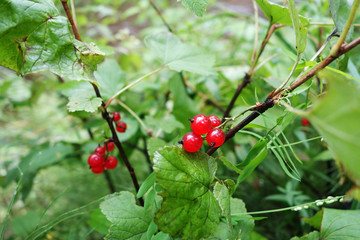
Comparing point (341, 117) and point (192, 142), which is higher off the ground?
point (341, 117)

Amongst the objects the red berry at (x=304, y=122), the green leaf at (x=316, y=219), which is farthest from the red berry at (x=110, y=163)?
the red berry at (x=304, y=122)

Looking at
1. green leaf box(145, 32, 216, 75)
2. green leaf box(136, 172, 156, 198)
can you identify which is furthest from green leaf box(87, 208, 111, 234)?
green leaf box(145, 32, 216, 75)

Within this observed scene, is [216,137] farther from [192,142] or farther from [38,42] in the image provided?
[38,42]

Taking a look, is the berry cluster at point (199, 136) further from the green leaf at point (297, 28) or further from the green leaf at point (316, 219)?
the green leaf at point (316, 219)

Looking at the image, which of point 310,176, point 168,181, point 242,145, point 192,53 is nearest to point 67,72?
point 168,181

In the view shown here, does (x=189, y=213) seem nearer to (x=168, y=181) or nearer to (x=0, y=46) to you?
(x=168, y=181)

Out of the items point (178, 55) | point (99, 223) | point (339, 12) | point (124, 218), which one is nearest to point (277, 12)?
point (339, 12)
